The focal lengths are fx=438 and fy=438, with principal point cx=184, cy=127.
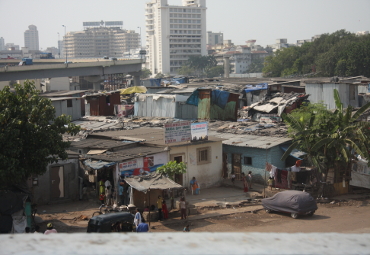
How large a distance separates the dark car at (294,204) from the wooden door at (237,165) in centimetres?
448

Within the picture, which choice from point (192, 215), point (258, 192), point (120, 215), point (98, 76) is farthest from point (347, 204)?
point (98, 76)

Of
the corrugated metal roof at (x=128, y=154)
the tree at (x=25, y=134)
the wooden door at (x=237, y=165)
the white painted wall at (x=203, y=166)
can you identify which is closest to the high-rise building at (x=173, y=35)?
the wooden door at (x=237, y=165)

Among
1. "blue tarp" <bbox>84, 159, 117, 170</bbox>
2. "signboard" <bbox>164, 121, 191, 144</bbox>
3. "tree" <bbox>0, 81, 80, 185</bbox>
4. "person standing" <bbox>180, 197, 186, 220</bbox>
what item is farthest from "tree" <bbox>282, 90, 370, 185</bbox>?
"tree" <bbox>0, 81, 80, 185</bbox>

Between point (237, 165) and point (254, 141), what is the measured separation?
1.34 metres

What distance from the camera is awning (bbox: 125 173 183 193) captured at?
14.0 meters

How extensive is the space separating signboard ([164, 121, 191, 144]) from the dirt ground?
12.3 ft

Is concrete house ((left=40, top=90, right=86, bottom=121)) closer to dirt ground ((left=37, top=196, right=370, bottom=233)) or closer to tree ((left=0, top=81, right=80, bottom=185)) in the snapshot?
dirt ground ((left=37, top=196, right=370, bottom=233))

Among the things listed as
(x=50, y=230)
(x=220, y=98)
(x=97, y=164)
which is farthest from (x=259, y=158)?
(x=50, y=230)

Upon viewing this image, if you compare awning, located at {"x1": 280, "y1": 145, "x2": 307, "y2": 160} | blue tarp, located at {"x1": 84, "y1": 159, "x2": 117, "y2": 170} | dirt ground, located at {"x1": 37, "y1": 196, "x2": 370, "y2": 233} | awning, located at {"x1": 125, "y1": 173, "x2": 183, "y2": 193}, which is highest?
blue tarp, located at {"x1": 84, "y1": 159, "x2": 117, "y2": 170}

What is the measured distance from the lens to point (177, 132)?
17500 mm

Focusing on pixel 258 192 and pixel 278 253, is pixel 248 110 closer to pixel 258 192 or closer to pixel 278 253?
pixel 258 192

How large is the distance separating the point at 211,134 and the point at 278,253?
19.4 metres

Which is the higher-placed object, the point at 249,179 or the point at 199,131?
the point at 199,131

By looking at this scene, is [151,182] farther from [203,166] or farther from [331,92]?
[331,92]
